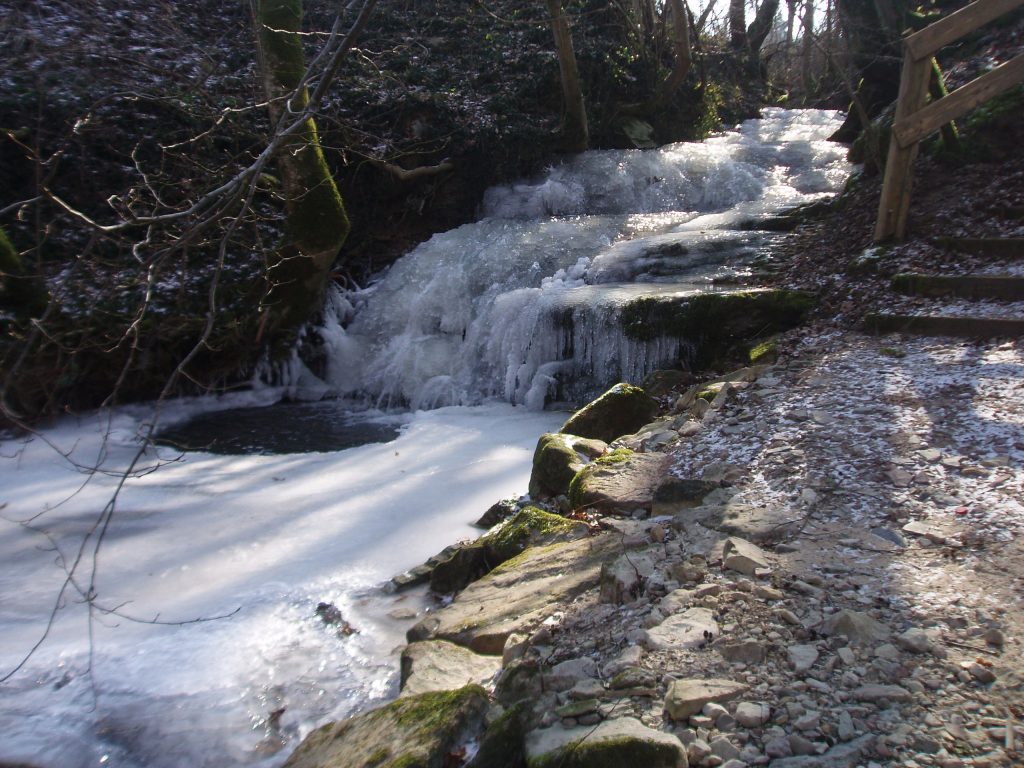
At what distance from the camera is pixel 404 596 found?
466 centimetres

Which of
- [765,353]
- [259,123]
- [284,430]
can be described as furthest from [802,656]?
[259,123]

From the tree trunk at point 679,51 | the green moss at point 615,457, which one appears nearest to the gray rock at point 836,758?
the green moss at point 615,457

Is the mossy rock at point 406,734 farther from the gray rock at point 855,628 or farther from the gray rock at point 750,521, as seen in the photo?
the gray rock at point 750,521

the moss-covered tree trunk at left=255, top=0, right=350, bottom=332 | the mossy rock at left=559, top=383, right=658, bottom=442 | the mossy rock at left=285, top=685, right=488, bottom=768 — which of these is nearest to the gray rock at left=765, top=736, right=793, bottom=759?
the mossy rock at left=285, top=685, right=488, bottom=768

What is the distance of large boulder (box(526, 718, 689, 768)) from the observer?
213 cm

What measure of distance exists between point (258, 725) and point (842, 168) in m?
11.6

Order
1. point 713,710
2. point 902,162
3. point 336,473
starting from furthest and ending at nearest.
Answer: point 336,473 → point 902,162 → point 713,710

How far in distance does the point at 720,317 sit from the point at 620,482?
3.20 meters

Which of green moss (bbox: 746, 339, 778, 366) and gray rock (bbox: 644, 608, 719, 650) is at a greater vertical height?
green moss (bbox: 746, 339, 778, 366)

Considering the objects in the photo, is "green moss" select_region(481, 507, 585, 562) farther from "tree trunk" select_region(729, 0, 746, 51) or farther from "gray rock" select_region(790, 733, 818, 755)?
"tree trunk" select_region(729, 0, 746, 51)

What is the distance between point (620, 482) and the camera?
4.51m

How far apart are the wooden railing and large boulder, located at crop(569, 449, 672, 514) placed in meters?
4.11

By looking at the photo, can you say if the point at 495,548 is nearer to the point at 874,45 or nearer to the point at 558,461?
the point at 558,461

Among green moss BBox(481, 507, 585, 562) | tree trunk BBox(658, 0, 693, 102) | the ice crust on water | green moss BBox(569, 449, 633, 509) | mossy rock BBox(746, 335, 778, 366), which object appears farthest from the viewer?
tree trunk BBox(658, 0, 693, 102)
